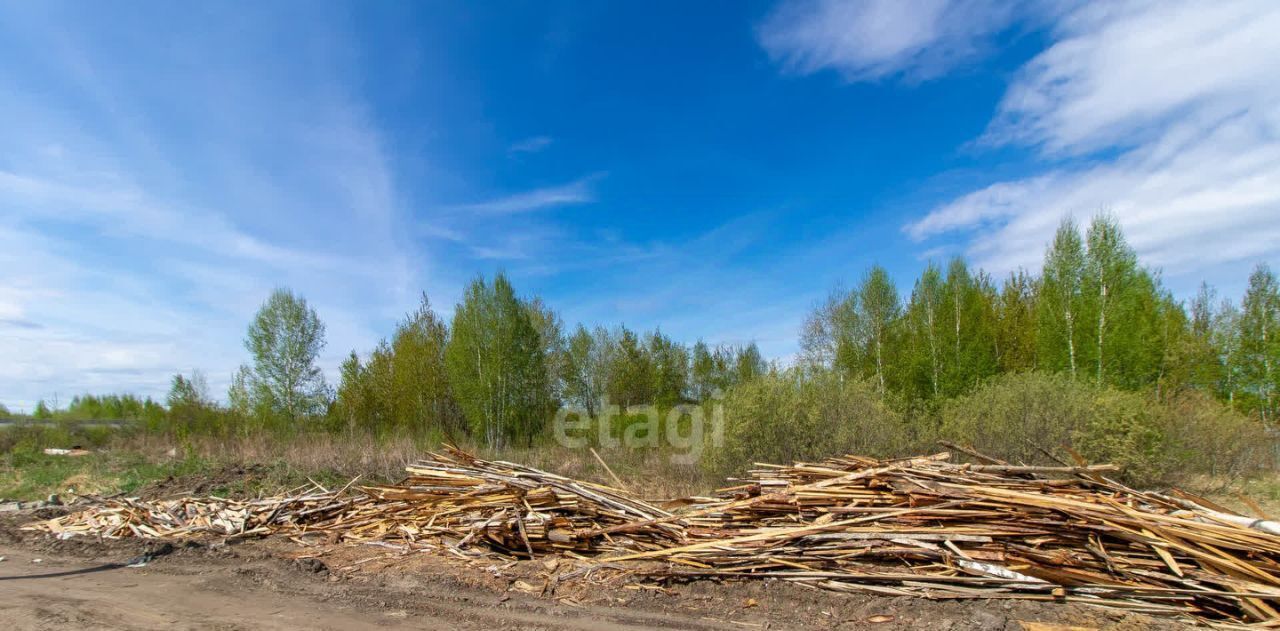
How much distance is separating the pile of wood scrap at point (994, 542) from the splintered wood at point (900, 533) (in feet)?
0.04

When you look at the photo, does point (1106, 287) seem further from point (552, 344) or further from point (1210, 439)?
point (552, 344)

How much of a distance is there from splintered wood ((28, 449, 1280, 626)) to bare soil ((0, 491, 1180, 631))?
8.6 inches

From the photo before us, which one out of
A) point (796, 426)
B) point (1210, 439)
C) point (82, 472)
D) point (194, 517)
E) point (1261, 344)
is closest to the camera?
point (194, 517)

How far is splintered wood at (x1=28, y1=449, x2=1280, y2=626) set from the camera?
15.8 feet

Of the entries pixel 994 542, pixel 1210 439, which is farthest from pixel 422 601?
pixel 1210 439

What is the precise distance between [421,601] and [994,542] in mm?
5329

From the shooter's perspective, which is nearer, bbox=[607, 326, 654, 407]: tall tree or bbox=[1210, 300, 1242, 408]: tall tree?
bbox=[1210, 300, 1242, 408]: tall tree

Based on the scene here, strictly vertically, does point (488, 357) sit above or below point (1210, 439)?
above

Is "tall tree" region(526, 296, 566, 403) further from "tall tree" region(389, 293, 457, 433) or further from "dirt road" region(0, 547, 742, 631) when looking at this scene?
"dirt road" region(0, 547, 742, 631)

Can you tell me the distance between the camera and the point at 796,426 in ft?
41.5

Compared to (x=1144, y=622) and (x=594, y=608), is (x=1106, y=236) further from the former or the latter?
(x=594, y=608)

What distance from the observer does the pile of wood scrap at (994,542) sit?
15.5ft

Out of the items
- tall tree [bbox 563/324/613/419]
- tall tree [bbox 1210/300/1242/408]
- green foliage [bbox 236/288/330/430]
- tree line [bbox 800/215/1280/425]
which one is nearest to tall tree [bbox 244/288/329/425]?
green foliage [bbox 236/288/330/430]

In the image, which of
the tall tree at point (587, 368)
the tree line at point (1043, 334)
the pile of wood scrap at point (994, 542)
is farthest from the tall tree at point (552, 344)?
the pile of wood scrap at point (994, 542)
